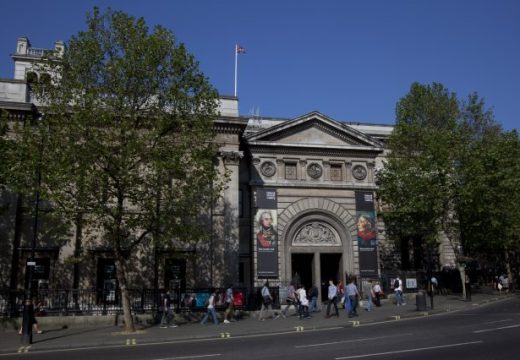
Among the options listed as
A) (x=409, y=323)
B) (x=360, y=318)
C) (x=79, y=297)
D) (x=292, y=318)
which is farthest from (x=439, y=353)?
(x=79, y=297)

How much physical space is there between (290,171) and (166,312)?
15.9 meters

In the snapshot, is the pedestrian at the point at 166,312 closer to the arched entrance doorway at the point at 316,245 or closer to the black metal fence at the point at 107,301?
the black metal fence at the point at 107,301

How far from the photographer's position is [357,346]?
13.9 m

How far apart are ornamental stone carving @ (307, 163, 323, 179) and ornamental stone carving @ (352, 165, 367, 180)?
2.72 meters

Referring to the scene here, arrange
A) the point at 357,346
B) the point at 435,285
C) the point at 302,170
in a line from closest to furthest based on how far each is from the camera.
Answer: the point at 357,346
the point at 302,170
the point at 435,285

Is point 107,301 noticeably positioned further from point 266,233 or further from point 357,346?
point 357,346

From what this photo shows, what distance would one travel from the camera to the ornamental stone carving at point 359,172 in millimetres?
36469

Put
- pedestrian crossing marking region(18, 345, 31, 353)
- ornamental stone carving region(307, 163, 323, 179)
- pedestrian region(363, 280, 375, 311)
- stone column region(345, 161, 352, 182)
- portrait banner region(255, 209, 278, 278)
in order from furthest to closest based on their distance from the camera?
stone column region(345, 161, 352, 182)
ornamental stone carving region(307, 163, 323, 179)
portrait banner region(255, 209, 278, 278)
pedestrian region(363, 280, 375, 311)
pedestrian crossing marking region(18, 345, 31, 353)

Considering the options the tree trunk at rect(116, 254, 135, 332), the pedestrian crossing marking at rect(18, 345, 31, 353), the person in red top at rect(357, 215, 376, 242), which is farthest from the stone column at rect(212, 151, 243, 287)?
the pedestrian crossing marking at rect(18, 345, 31, 353)

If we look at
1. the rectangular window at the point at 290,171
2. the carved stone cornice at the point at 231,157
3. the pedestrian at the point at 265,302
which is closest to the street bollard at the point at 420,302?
the pedestrian at the point at 265,302

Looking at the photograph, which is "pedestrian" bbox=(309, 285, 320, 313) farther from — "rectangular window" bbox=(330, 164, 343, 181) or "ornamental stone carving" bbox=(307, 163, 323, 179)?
"rectangular window" bbox=(330, 164, 343, 181)

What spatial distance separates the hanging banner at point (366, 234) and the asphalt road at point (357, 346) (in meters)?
14.8

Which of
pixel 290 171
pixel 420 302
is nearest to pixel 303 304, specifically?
pixel 420 302

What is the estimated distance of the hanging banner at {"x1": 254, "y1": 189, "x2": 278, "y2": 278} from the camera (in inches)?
1280
